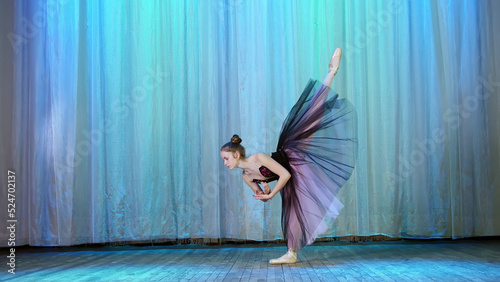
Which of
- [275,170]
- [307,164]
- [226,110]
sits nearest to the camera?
[275,170]

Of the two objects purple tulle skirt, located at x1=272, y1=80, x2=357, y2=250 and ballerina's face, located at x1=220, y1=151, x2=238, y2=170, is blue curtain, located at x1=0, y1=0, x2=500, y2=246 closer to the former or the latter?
purple tulle skirt, located at x1=272, y1=80, x2=357, y2=250

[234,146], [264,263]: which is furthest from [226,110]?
[264,263]

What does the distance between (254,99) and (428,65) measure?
158 centimetres

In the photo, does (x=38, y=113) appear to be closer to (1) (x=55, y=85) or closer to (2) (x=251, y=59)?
(1) (x=55, y=85)

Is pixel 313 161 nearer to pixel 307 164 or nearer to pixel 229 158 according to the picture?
pixel 307 164

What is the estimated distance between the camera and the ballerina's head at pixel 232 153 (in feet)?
9.50

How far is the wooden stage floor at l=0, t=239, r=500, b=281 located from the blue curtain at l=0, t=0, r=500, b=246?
241 mm

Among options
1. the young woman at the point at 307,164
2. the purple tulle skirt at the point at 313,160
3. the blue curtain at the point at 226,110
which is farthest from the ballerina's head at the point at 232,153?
the blue curtain at the point at 226,110

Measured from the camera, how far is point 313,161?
3033 mm

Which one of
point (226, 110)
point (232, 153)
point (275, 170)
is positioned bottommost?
point (275, 170)

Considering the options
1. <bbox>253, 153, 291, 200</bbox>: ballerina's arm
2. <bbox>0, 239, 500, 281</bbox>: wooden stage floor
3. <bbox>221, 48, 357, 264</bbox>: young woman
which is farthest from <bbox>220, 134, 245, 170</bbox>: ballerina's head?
<bbox>0, 239, 500, 281</bbox>: wooden stage floor

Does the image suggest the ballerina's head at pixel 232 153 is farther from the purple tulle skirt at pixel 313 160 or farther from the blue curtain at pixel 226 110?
the blue curtain at pixel 226 110

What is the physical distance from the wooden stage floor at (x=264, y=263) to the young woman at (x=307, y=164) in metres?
0.27

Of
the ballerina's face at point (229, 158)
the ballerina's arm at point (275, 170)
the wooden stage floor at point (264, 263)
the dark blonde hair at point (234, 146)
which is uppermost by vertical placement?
the dark blonde hair at point (234, 146)
